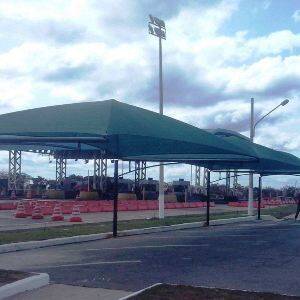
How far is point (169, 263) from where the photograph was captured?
14586mm

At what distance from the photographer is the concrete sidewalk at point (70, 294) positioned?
32.3 ft

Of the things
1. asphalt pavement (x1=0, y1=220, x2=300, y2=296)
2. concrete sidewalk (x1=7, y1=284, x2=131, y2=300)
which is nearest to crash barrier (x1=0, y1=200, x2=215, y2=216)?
asphalt pavement (x1=0, y1=220, x2=300, y2=296)

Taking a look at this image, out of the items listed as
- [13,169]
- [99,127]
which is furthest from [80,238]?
[13,169]

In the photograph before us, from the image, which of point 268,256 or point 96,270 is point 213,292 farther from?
point 268,256

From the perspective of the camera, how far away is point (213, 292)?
9906 millimetres

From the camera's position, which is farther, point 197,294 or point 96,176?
point 96,176

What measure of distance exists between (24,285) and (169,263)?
16.7ft

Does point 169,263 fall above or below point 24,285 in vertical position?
below

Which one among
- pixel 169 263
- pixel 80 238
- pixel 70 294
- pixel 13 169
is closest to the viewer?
pixel 70 294

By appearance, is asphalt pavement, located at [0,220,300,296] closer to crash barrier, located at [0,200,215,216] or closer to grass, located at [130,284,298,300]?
grass, located at [130,284,298,300]

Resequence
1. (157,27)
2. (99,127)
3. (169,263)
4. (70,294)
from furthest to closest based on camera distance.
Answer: (157,27) → (99,127) → (169,263) → (70,294)

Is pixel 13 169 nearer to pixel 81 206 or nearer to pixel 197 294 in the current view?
pixel 81 206

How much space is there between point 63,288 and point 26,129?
6.16m

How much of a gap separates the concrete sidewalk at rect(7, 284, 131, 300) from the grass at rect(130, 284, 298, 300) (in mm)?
628
